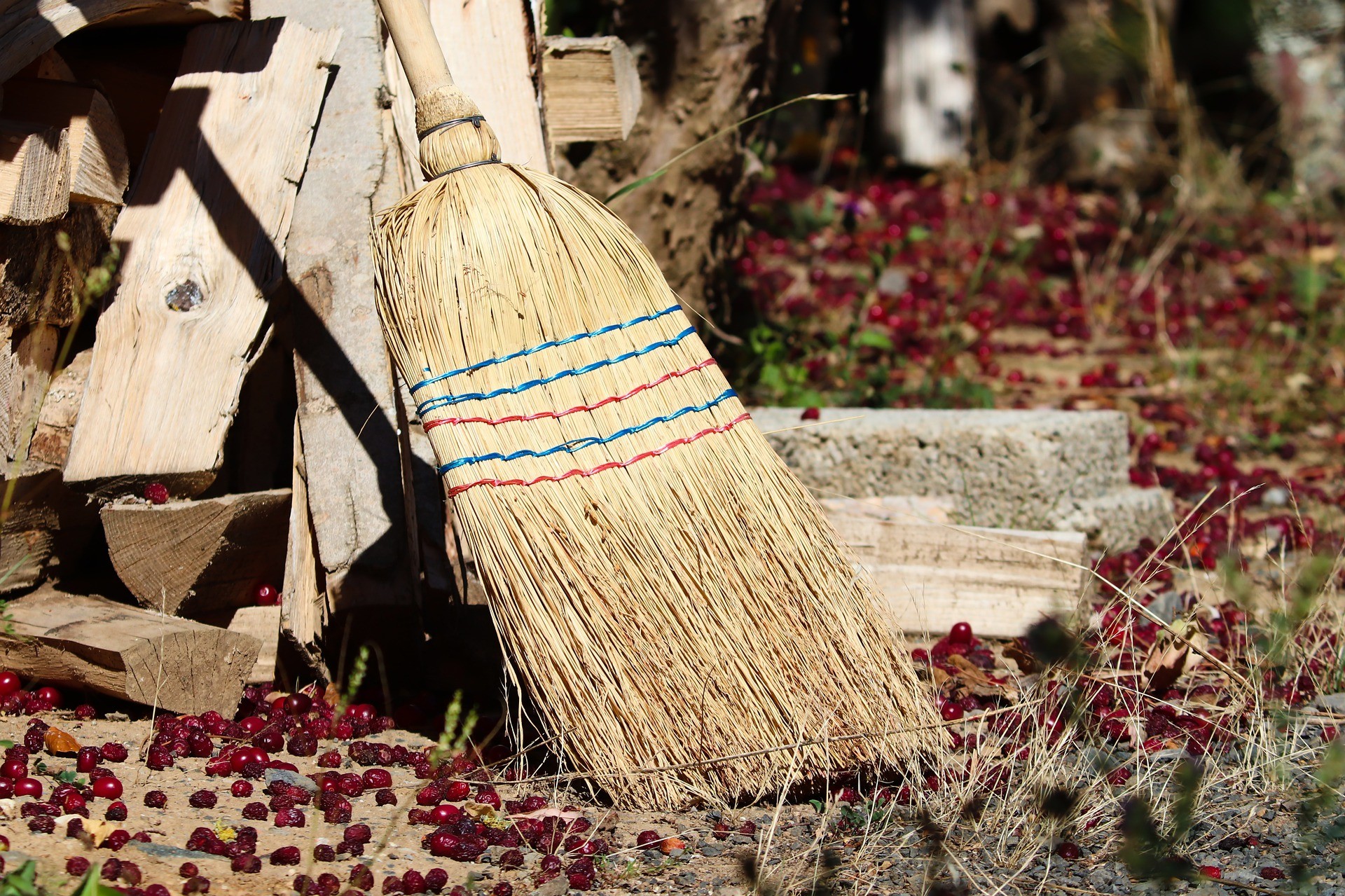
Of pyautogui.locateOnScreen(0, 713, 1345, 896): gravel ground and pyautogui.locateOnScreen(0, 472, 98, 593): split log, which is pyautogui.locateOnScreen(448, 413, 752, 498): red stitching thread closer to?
pyautogui.locateOnScreen(0, 713, 1345, 896): gravel ground

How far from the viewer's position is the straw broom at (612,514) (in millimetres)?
1997

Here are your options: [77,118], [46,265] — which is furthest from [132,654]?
[77,118]

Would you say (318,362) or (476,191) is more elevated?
(476,191)

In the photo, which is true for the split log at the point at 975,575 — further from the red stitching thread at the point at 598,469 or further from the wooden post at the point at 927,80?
the wooden post at the point at 927,80

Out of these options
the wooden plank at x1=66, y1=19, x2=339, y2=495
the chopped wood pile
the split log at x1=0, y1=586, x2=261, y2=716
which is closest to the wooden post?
the chopped wood pile

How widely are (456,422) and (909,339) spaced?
3.28m

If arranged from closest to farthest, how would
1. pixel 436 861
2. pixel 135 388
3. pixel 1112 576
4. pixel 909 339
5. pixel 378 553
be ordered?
1. pixel 436 861
2. pixel 135 388
3. pixel 378 553
4. pixel 1112 576
5. pixel 909 339

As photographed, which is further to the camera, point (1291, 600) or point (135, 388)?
point (1291, 600)

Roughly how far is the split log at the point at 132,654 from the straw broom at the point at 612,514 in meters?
0.61

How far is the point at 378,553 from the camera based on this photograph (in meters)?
2.49

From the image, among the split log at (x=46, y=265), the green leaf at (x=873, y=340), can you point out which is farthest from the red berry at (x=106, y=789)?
the green leaf at (x=873, y=340)

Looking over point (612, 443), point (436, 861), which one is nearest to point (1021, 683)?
point (612, 443)

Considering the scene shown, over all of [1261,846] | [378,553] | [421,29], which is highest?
[421,29]

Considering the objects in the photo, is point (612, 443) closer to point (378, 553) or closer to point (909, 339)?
point (378, 553)
